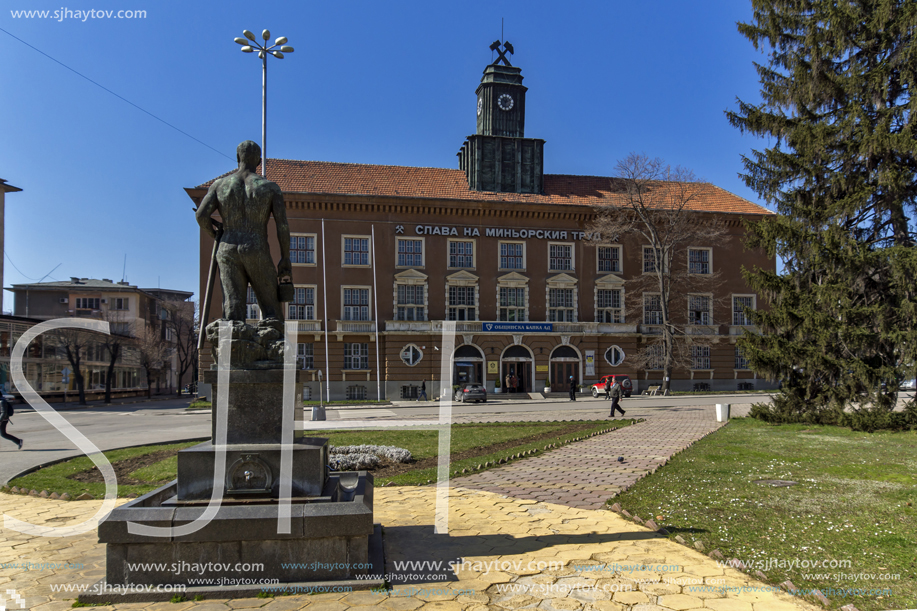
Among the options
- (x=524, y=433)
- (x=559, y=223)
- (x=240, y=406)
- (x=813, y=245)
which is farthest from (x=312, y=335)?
(x=240, y=406)

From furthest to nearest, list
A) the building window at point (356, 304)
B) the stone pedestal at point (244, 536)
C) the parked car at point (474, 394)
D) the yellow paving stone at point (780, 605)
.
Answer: the building window at point (356, 304), the parked car at point (474, 394), the stone pedestal at point (244, 536), the yellow paving stone at point (780, 605)

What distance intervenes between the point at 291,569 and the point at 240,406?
1.64 metres

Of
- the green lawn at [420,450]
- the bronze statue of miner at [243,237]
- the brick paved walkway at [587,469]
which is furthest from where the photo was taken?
the green lawn at [420,450]

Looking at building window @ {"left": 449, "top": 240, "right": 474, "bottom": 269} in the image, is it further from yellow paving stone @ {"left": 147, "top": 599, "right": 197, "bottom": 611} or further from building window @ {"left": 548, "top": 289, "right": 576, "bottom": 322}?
yellow paving stone @ {"left": 147, "top": 599, "right": 197, "bottom": 611}

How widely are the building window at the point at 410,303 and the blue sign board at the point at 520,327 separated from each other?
511 cm

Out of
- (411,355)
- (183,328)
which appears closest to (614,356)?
(411,355)

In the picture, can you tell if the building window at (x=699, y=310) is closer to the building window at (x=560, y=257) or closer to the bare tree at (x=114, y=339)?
the building window at (x=560, y=257)

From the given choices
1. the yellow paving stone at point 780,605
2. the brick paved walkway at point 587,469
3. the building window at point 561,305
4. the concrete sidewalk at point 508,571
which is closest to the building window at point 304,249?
the building window at point 561,305

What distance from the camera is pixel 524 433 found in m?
18.6

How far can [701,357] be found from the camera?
155 feet

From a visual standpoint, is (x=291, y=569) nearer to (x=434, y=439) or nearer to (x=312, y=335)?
(x=434, y=439)

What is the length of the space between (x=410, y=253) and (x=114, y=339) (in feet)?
76.4

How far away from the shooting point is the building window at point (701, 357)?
47.2 meters

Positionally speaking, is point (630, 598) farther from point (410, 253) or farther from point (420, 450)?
point (410, 253)
